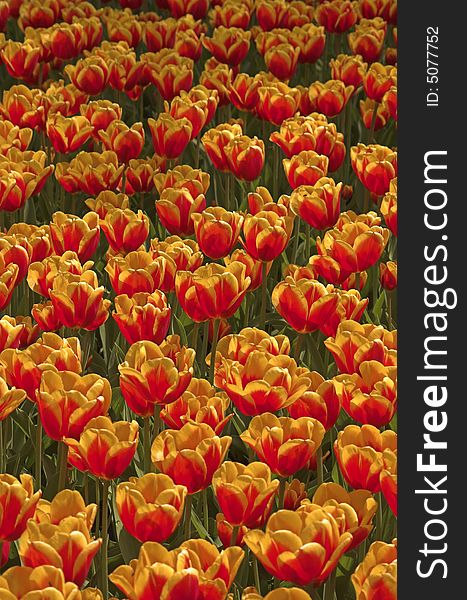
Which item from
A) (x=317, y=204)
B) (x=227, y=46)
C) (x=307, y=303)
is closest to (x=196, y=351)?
(x=317, y=204)

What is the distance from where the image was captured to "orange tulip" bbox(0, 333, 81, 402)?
2.08 m

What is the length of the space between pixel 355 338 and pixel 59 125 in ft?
5.02

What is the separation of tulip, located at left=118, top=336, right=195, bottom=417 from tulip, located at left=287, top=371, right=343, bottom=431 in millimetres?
198

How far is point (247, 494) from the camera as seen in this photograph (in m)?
1.75

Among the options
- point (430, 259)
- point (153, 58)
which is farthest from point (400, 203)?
point (153, 58)

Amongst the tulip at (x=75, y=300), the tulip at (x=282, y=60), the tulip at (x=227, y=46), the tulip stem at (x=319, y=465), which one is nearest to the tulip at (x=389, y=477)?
the tulip stem at (x=319, y=465)

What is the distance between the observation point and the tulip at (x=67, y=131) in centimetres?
337

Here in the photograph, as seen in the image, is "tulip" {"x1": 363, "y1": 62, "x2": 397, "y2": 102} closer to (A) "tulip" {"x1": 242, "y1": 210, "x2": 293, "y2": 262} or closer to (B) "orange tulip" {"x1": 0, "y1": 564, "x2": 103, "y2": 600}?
(A) "tulip" {"x1": 242, "y1": 210, "x2": 293, "y2": 262}

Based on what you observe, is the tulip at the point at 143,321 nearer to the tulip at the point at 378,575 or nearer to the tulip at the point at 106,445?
the tulip at the point at 106,445

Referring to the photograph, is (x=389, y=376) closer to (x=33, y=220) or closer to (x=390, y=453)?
(x=390, y=453)

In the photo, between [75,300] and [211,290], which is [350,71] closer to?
[211,290]

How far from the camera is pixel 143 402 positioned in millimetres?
2059

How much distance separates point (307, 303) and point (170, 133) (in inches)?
46.5

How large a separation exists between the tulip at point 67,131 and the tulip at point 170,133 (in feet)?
0.64
